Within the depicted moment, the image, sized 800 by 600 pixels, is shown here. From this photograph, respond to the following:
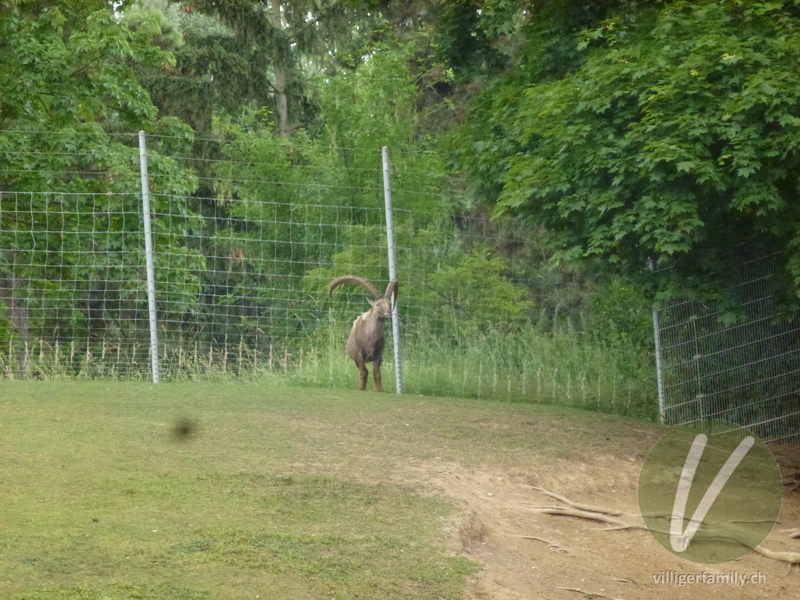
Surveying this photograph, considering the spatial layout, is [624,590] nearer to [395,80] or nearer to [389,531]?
[389,531]

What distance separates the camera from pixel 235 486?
664 cm

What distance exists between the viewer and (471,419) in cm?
962

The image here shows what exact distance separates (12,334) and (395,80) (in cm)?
1002

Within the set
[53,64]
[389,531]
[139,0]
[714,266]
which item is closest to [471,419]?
A: [714,266]

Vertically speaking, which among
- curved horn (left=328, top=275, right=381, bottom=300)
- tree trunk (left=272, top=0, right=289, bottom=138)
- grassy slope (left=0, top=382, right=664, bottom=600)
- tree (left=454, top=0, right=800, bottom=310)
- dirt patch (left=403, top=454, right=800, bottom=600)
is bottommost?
dirt patch (left=403, top=454, right=800, bottom=600)

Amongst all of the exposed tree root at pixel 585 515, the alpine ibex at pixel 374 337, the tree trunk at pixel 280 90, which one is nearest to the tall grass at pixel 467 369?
the alpine ibex at pixel 374 337

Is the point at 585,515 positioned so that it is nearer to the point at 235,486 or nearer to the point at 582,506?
the point at 582,506

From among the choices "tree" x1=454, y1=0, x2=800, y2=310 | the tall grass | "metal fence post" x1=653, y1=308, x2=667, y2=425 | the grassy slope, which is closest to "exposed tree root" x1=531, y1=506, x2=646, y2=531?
the grassy slope

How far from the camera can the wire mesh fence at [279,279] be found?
41.3 feet

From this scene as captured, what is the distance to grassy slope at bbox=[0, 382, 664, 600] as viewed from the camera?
5.08 metres

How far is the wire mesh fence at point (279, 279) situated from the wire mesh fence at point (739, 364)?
1022 mm

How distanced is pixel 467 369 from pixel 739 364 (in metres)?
3.50

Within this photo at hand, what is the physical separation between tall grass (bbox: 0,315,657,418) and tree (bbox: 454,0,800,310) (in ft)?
9.92
